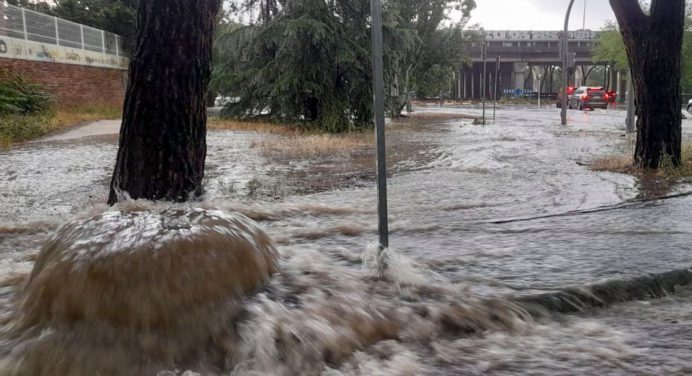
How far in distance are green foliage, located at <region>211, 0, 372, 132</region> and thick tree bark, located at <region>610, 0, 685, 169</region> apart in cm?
941

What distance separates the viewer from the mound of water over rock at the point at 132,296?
Answer: 2352 mm

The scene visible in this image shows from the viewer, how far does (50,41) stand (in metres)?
24.5

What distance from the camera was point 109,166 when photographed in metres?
9.13

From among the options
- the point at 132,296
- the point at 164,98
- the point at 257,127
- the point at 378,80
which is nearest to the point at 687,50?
the point at 257,127

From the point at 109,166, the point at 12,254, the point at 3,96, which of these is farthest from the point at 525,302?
the point at 3,96

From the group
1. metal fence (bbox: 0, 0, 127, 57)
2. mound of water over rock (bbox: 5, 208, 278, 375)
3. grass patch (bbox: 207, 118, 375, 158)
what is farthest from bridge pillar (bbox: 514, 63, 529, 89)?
mound of water over rock (bbox: 5, 208, 278, 375)

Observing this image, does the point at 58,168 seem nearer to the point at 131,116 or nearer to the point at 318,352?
the point at 131,116

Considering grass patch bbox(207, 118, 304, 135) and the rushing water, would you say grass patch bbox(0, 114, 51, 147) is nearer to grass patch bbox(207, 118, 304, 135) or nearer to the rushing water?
grass patch bbox(207, 118, 304, 135)

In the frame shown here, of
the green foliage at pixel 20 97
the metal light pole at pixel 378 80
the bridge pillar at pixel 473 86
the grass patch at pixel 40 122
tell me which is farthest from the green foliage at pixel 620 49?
the metal light pole at pixel 378 80

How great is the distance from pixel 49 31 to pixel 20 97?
6714 mm

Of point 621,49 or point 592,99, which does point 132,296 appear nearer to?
point 592,99

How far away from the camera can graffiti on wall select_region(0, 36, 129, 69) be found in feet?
69.8

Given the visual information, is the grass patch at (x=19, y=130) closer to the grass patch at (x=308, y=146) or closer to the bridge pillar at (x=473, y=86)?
the grass patch at (x=308, y=146)

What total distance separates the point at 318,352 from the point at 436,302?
76 cm
